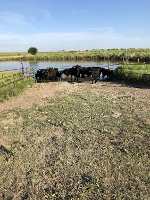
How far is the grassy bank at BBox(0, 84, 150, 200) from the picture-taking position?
2.98 meters

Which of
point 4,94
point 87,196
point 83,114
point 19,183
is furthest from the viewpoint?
point 4,94

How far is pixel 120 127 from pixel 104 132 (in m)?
0.76

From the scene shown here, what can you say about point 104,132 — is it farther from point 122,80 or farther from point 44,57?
point 44,57

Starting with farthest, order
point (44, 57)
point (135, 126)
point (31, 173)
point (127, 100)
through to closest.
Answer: point (44, 57) < point (127, 100) < point (135, 126) < point (31, 173)

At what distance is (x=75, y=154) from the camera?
157 inches

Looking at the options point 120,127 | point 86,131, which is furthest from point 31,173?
point 120,127

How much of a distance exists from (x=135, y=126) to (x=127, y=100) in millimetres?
3186

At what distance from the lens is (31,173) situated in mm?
3383

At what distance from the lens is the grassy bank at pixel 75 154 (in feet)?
9.77

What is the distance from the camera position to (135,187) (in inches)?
117

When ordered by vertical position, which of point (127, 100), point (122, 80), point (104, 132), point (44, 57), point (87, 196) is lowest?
point (87, 196)

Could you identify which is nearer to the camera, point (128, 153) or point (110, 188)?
point (110, 188)

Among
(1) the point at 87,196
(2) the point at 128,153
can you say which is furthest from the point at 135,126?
(1) the point at 87,196

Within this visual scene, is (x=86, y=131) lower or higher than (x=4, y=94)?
lower
